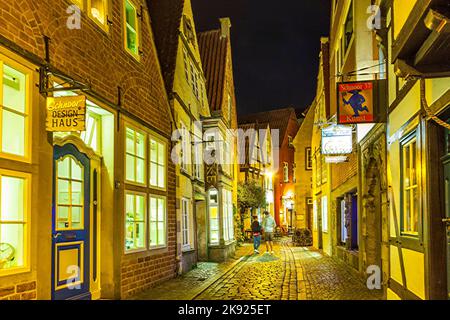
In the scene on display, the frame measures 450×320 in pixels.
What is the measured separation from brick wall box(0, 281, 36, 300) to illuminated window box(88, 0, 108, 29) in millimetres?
4719

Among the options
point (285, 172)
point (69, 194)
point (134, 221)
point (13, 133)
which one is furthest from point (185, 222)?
point (285, 172)

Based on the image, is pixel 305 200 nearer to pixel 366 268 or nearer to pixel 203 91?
pixel 203 91

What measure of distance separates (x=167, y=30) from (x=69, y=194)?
24.4 feet

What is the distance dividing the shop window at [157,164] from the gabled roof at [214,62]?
8.66 m

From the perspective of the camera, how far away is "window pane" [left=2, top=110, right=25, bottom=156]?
589cm

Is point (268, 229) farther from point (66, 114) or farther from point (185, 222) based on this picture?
point (66, 114)

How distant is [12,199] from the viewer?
19.5 feet

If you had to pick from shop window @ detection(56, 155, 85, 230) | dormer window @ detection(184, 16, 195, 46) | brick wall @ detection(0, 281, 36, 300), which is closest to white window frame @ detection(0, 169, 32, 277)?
brick wall @ detection(0, 281, 36, 300)

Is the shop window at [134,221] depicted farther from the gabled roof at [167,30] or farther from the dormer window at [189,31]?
the dormer window at [189,31]

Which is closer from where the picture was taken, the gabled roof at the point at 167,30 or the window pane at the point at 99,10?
the window pane at the point at 99,10

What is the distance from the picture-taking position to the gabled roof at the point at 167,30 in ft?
43.1

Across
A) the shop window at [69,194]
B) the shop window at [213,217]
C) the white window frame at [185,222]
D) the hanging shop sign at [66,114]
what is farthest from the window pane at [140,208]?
the shop window at [213,217]

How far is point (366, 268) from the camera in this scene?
1129 centimetres

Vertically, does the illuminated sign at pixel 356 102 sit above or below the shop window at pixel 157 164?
above
